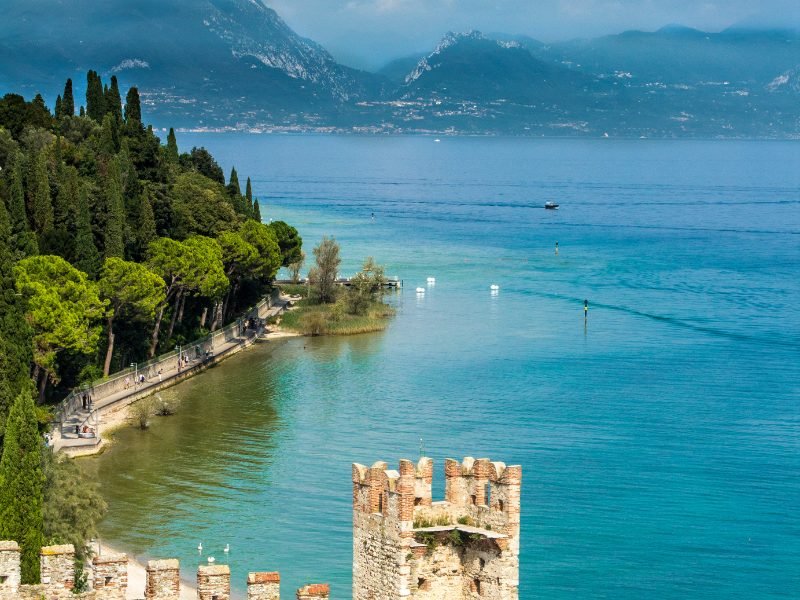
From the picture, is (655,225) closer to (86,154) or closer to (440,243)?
(440,243)

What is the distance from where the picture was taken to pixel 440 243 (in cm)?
15788

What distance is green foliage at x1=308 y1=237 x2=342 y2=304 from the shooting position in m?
103

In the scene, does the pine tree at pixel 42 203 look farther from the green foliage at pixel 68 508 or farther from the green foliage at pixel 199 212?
the green foliage at pixel 68 508

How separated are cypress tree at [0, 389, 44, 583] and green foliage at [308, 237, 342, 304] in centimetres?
6314

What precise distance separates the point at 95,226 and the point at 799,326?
47542mm

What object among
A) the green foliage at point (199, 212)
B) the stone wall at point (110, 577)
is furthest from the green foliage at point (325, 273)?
the stone wall at point (110, 577)

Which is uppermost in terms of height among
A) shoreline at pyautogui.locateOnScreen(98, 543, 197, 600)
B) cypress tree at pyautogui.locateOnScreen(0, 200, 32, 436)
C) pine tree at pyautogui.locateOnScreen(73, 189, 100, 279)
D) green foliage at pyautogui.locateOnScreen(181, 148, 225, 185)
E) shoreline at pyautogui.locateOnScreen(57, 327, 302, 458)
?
green foliage at pyautogui.locateOnScreen(181, 148, 225, 185)

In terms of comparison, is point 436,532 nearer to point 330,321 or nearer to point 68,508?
point 68,508

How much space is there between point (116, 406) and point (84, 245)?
8721 mm

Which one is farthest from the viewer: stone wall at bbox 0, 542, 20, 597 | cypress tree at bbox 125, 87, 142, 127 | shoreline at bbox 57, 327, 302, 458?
cypress tree at bbox 125, 87, 142, 127

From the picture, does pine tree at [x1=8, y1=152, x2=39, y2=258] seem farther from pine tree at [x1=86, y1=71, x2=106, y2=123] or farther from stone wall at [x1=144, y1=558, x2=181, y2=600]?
stone wall at [x1=144, y1=558, x2=181, y2=600]

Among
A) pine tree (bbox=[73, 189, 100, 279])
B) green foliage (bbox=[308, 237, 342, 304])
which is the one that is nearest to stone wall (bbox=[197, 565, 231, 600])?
pine tree (bbox=[73, 189, 100, 279])

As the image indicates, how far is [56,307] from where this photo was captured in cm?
6500

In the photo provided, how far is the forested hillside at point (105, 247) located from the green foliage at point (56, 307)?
0.22ft
